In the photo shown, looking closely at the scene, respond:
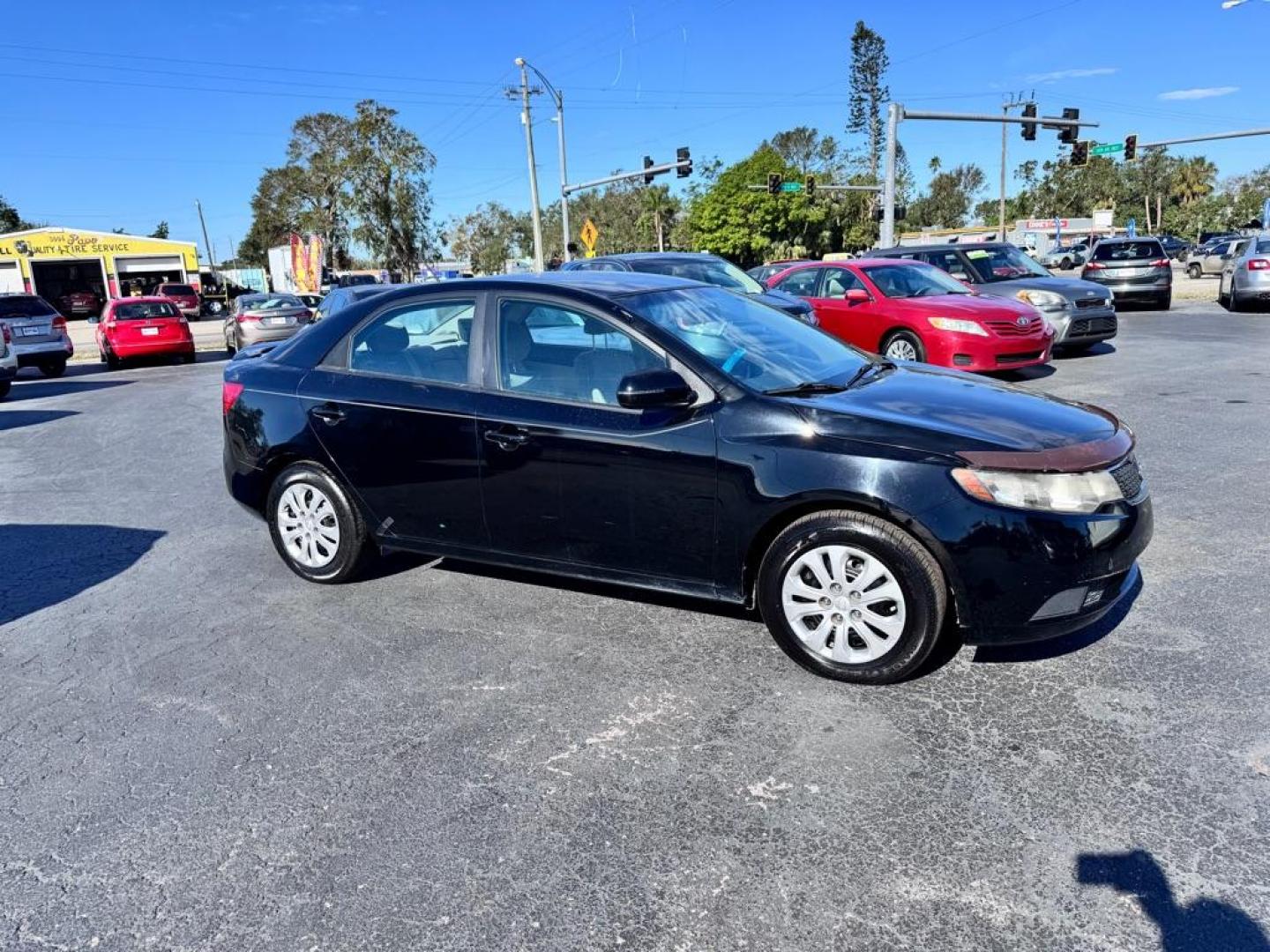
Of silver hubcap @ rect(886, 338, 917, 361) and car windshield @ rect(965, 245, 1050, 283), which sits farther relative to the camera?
car windshield @ rect(965, 245, 1050, 283)

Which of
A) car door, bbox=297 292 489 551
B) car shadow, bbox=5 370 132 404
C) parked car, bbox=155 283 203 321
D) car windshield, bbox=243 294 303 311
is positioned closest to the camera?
car door, bbox=297 292 489 551

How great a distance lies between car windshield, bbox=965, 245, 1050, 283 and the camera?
45.0 feet

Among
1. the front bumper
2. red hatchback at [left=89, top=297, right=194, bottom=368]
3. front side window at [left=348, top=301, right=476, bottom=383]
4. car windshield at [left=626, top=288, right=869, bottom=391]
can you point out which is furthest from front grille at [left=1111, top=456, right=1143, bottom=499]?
red hatchback at [left=89, top=297, right=194, bottom=368]

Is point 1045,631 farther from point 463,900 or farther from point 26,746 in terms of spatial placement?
point 26,746

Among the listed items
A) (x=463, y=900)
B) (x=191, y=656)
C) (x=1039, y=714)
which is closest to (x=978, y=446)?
(x=1039, y=714)

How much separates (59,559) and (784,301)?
7.70 metres

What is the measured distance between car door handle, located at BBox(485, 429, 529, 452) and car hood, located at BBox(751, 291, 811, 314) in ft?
16.6

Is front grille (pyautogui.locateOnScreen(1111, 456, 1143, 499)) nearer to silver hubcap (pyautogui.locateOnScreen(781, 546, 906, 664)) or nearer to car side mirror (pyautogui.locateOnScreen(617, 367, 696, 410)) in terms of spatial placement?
Answer: silver hubcap (pyautogui.locateOnScreen(781, 546, 906, 664))

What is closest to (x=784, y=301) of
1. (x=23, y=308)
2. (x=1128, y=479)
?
(x=1128, y=479)

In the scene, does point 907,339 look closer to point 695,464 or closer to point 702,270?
point 702,270

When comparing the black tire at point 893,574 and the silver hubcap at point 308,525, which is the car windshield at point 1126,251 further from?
the silver hubcap at point 308,525

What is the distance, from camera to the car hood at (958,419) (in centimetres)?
338

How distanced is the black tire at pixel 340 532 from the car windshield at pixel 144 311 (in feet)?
56.8

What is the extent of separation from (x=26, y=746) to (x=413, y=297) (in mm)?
2594
